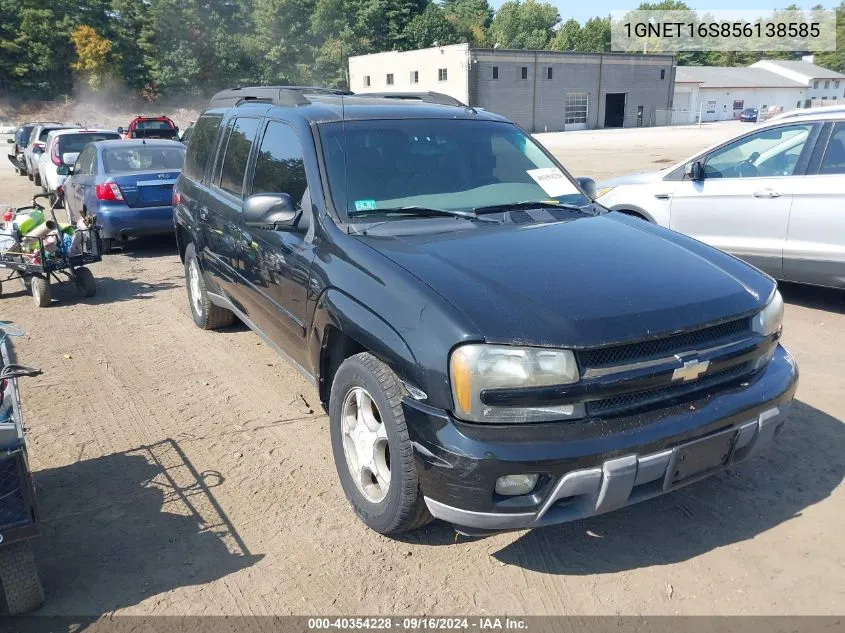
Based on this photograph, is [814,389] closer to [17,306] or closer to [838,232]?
[838,232]

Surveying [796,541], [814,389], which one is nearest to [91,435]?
[796,541]

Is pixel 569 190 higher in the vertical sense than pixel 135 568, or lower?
higher

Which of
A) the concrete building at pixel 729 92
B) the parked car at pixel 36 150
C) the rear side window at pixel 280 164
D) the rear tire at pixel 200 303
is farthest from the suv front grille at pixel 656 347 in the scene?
the concrete building at pixel 729 92

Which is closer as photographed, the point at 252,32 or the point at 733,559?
the point at 733,559

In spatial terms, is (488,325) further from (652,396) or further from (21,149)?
(21,149)

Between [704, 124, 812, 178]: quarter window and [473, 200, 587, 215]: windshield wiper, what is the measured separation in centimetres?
343

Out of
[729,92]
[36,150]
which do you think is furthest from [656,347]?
[729,92]

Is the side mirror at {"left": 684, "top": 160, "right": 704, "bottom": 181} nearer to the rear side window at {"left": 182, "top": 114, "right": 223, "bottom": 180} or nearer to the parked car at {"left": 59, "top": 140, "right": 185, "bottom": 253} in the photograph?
the rear side window at {"left": 182, "top": 114, "right": 223, "bottom": 180}

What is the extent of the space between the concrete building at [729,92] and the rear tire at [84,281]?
67.6 m

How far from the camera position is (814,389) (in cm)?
473

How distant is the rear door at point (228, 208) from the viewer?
4.70m

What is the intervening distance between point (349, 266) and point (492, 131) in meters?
1.68

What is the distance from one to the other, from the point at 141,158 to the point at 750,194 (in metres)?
8.26

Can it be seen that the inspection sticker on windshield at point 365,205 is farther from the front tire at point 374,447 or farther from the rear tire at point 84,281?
the rear tire at point 84,281
